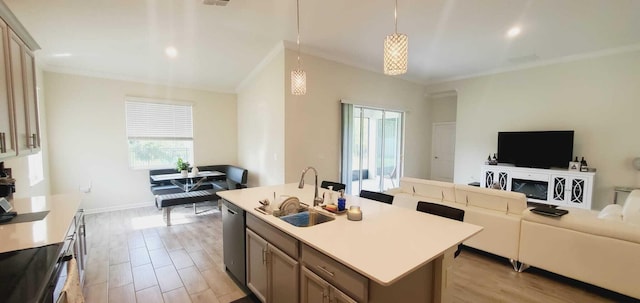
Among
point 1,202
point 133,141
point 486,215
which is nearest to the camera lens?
point 1,202

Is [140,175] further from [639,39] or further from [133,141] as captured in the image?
[639,39]

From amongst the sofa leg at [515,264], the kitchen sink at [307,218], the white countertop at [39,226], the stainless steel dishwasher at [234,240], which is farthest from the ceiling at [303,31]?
the sofa leg at [515,264]

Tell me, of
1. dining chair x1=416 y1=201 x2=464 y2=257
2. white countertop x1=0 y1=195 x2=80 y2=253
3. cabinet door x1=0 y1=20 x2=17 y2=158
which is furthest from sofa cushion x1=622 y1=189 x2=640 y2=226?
cabinet door x1=0 y1=20 x2=17 y2=158

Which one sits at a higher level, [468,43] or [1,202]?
[468,43]

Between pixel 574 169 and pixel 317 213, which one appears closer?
pixel 317 213

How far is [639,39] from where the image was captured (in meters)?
4.26

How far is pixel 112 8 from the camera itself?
10.7ft

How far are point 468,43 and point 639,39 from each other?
257 cm

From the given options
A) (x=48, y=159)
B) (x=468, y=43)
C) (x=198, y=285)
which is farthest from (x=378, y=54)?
(x=48, y=159)

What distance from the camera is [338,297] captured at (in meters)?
1.49

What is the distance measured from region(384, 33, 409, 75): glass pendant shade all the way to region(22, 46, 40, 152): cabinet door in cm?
303

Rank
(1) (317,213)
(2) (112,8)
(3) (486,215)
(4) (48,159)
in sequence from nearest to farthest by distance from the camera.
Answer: (1) (317,213) < (3) (486,215) < (2) (112,8) < (4) (48,159)

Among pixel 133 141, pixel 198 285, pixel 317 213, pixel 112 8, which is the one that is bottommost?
pixel 198 285

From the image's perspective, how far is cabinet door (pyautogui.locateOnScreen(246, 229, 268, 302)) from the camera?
86.0 inches
